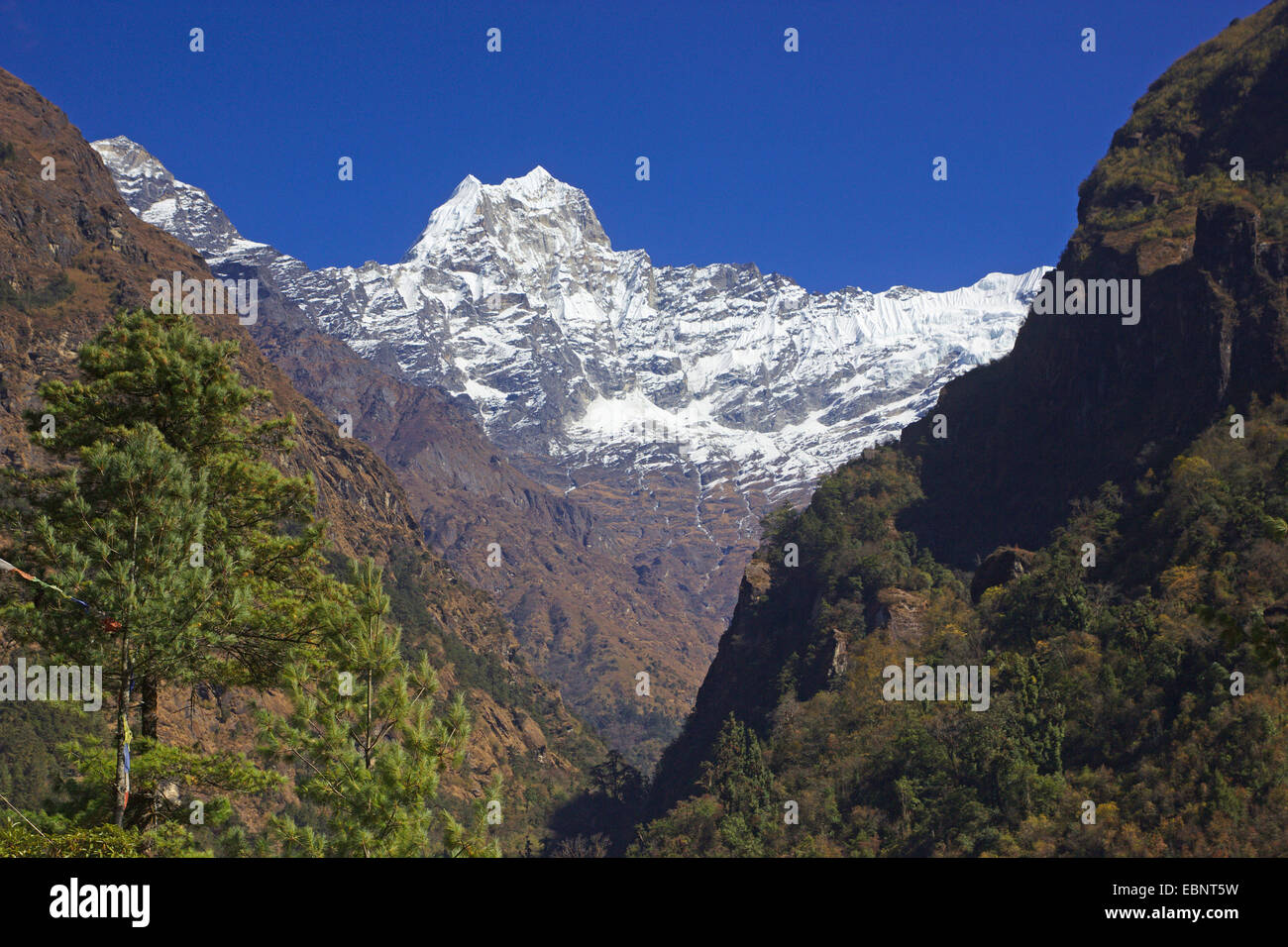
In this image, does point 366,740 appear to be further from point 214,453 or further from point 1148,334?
point 1148,334

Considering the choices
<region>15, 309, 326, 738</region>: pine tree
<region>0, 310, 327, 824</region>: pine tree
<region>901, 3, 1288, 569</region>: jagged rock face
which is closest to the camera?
<region>0, 310, 327, 824</region>: pine tree

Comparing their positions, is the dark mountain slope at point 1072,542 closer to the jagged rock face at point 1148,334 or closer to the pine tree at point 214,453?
the jagged rock face at point 1148,334

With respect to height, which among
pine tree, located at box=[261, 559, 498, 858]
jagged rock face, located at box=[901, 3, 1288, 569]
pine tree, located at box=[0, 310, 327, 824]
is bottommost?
pine tree, located at box=[261, 559, 498, 858]

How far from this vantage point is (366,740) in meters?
26.3

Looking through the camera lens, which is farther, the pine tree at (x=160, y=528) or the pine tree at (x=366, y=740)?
the pine tree at (x=366, y=740)

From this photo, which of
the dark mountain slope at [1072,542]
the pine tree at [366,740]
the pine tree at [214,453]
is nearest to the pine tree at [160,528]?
the pine tree at [214,453]

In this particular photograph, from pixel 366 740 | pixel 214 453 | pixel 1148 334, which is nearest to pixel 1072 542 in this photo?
pixel 1148 334

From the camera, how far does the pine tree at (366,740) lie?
24.1m

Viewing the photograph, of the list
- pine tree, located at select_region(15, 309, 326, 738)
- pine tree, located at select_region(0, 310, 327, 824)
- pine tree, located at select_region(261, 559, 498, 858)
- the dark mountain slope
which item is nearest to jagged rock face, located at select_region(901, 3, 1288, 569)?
the dark mountain slope

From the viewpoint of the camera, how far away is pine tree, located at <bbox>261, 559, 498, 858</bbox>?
950 inches

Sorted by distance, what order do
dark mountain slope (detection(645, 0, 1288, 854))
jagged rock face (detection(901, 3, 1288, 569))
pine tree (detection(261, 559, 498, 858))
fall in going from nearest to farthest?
1. pine tree (detection(261, 559, 498, 858))
2. dark mountain slope (detection(645, 0, 1288, 854))
3. jagged rock face (detection(901, 3, 1288, 569))

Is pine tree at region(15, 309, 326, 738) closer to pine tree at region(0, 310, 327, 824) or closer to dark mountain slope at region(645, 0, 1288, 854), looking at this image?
pine tree at region(0, 310, 327, 824)
